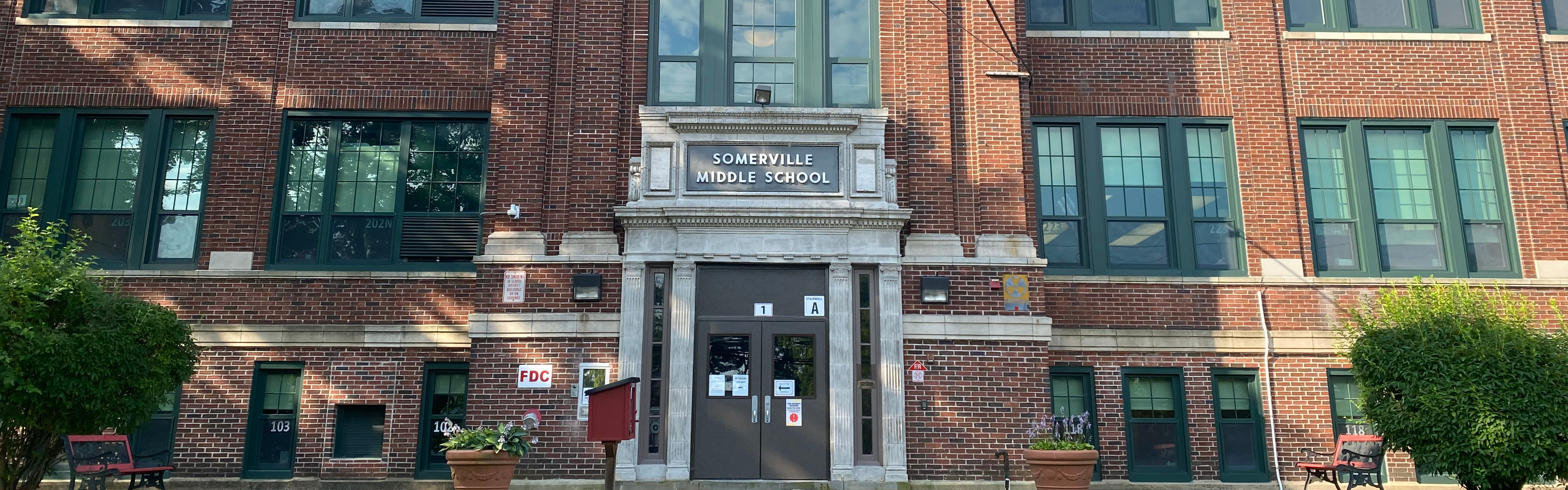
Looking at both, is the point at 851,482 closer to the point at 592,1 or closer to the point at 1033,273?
the point at 1033,273

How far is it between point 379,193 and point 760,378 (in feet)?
19.5

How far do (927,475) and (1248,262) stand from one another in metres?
5.57

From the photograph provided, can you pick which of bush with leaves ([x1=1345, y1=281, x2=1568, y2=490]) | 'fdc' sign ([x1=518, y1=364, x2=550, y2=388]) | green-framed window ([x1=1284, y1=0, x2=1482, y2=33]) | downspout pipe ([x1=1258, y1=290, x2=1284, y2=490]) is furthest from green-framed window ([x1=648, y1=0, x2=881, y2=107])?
bush with leaves ([x1=1345, y1=281, x2=1568, y2=490])

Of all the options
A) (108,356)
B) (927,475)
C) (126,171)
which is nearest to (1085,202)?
(927,475)

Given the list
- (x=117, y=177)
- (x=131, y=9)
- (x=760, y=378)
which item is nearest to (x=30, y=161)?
(x=117, y=177)

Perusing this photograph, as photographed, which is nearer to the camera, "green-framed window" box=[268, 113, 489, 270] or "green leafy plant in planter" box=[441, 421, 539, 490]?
"green leafy plant in planter" box=[441, 421, 539, 490]

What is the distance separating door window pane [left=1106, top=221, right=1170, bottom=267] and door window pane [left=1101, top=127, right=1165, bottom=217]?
0.15 m

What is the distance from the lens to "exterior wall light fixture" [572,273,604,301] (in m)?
12.2

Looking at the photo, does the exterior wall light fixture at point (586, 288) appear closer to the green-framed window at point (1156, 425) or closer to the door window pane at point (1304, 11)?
the green-framed window at point (1156, 425)

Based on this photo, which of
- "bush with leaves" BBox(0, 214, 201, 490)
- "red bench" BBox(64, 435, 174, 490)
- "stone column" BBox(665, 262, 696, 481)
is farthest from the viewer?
"stone column" BBox(665, 262, 696, 481)

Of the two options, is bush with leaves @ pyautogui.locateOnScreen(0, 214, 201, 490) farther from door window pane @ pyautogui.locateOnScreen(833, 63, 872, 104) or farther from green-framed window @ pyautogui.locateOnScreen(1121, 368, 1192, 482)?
green-framed window @ pyautogui.locateOnScreen(1121, 368, 1192, 482)

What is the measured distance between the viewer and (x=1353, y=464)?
12.1 m

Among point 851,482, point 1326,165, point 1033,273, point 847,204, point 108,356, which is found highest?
point 1326,165

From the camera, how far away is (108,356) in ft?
33.3
